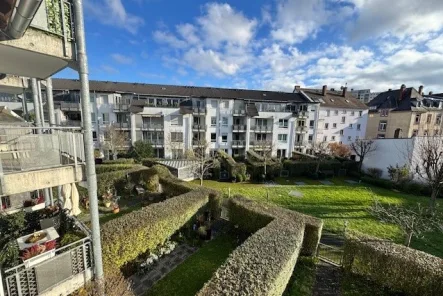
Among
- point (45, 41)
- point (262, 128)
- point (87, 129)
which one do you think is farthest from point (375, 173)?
point (45, 41)

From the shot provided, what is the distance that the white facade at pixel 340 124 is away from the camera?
4391 centimetres

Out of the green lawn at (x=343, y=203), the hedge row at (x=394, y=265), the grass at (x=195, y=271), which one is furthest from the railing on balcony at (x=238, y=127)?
the hedge row at (x=394, y=265)

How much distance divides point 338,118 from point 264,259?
46.1 meters

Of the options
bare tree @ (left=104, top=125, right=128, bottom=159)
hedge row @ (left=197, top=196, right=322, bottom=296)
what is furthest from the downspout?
bare tree @ (left=104, top=125, right=128, bottom=159)

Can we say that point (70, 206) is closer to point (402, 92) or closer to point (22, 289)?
point (22, 289)

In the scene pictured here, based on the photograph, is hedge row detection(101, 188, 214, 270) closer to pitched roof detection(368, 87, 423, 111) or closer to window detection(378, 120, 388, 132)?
pitched roof detection(368, 87, 423, 111)

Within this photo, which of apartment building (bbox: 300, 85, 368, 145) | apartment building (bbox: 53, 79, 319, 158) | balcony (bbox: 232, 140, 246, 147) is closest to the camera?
apartment building (bbox: 53, 79, 319, 158)

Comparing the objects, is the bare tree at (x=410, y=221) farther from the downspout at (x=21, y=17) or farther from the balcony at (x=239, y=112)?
the balcony at (x=239, y=112)

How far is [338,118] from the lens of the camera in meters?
44.8

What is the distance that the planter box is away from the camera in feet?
16.7

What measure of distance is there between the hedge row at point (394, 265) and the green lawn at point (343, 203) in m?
4.71

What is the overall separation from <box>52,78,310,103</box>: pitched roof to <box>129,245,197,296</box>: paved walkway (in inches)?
1150

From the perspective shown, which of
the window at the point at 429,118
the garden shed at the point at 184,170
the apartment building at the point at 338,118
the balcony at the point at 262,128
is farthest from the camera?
the apartment building at the point at 338,118

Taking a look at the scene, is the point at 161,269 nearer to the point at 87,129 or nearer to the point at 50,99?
the point at 87,129
